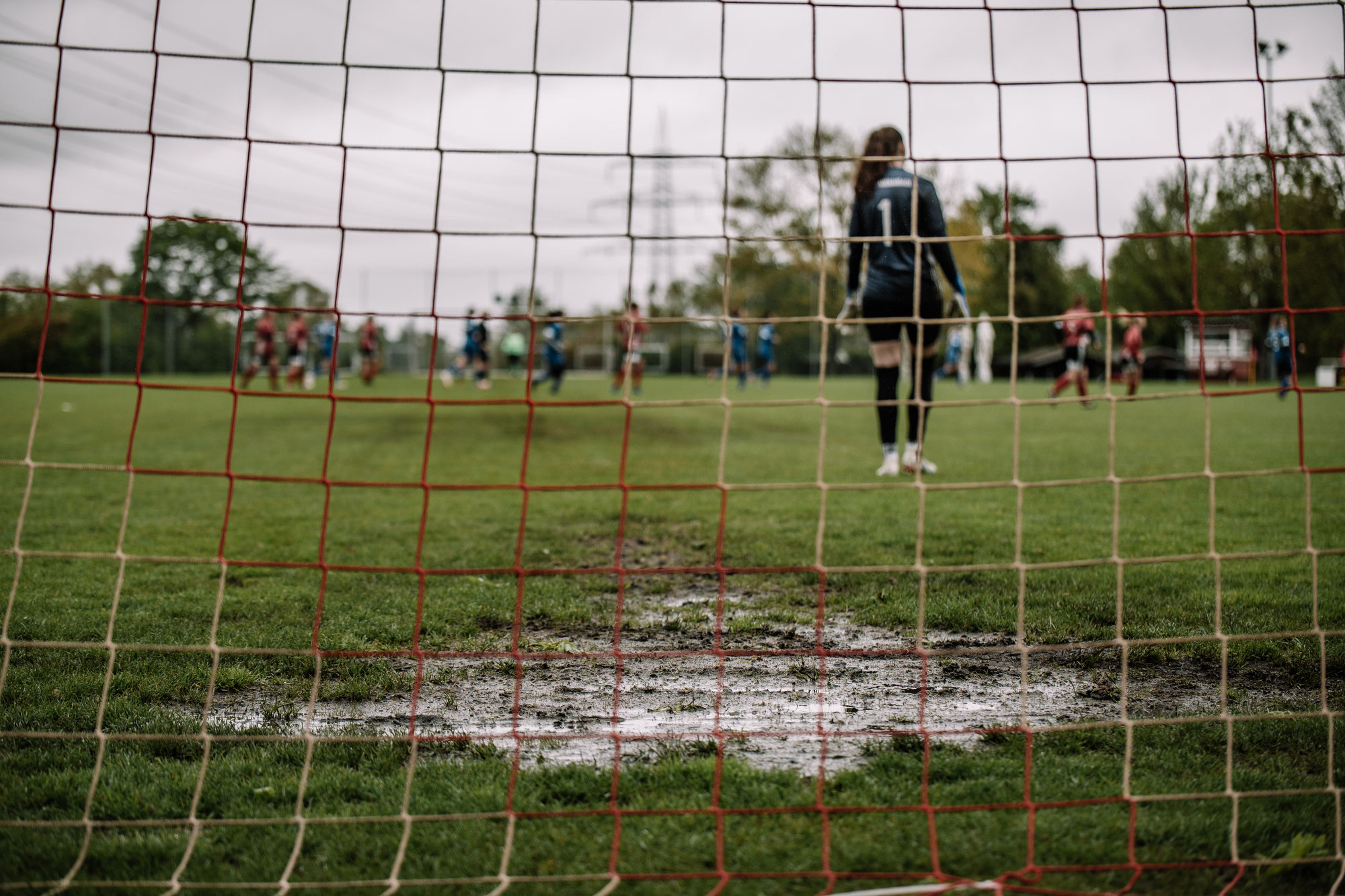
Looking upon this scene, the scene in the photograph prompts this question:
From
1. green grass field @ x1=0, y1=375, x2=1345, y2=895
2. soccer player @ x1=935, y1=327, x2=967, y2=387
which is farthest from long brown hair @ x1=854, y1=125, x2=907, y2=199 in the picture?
soccer player @ x1=935, y1=327, x2=967, y2=387

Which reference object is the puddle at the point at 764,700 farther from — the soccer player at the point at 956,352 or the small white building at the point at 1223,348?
the small white building at the point at 1223,348

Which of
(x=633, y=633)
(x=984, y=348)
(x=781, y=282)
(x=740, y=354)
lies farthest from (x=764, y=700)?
(x=781, y=282)

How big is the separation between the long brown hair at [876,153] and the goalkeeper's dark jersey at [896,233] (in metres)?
0.04

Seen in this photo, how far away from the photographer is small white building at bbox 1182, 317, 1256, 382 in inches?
1474

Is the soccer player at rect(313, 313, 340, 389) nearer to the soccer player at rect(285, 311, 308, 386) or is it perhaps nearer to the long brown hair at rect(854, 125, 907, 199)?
the soccer player at rect(285, 311, 308, 386)

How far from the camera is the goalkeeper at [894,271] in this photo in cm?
543

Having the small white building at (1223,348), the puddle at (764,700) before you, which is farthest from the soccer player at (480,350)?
the small white building at (1223,348)

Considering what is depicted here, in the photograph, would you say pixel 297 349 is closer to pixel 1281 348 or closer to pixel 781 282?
pixel 1281 348

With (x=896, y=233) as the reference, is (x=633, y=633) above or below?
below

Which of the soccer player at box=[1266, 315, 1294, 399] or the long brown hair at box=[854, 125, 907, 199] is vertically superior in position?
the soccer player at box=[1266, 315, 1294, 399]

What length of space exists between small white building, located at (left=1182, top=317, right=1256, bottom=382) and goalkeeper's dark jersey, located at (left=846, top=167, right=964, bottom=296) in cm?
3581

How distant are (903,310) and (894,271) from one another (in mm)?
242

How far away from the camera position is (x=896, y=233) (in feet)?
18.5

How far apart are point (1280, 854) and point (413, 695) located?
2.26 m
